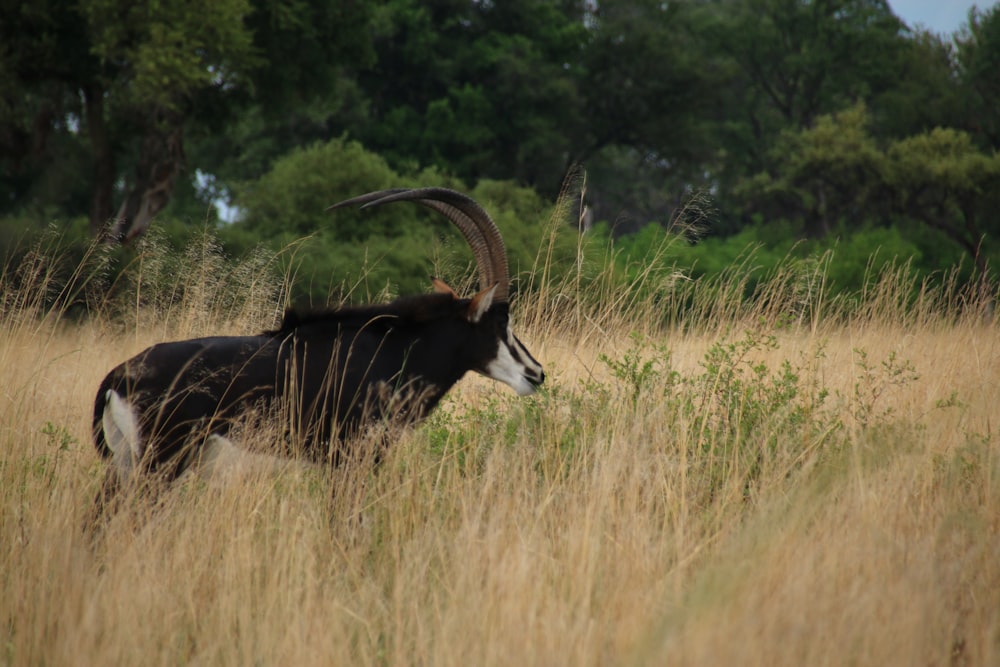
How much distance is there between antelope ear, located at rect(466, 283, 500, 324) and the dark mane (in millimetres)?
89

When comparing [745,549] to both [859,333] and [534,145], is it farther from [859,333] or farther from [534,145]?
[534,145]

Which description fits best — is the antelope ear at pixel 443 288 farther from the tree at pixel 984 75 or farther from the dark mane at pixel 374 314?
the tree at pixel 984 75

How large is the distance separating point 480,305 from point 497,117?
2511 cm

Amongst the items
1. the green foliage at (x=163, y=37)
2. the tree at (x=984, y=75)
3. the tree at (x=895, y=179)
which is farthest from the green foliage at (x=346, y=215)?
the tree at (x=984, y=75)

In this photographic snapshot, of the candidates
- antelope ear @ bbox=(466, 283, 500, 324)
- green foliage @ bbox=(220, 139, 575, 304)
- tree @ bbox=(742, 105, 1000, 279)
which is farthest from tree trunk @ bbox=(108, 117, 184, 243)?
tree @ bbox=(742, 105, 1000, 279)

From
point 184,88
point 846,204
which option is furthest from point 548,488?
point 846,204

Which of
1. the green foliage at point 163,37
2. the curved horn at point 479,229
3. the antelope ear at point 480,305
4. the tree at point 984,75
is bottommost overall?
the antelope ear at point 480,305

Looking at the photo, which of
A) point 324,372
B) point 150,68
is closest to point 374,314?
point 324,372

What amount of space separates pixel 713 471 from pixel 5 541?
3083 millimetres

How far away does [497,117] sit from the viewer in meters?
29.4

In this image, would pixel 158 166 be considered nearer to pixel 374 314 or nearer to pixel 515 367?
pixel 374 314

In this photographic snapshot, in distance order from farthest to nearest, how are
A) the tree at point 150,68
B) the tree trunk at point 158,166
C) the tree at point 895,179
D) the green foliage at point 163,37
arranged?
the tree at point 895,179
the tree trunk at point 158,166
the tree at point 150,68
the green foliage at point 163,37

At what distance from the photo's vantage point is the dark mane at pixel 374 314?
15.9 ft

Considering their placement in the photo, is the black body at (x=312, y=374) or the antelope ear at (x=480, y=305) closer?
the black body at (x=312, y=374)
